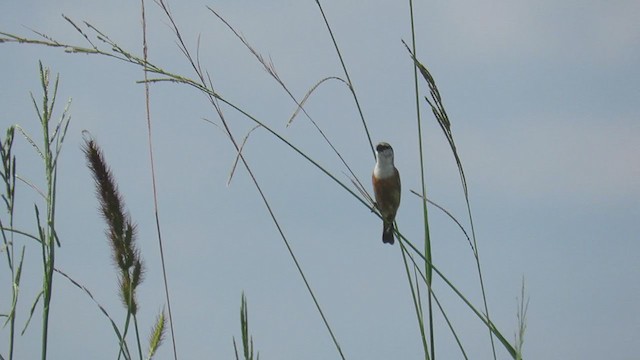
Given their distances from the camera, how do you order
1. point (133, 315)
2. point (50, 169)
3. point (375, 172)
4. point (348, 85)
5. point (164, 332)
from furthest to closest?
point (375, 172), point (348, 85), point (164, 332), point (133, 315), point (50, 169)

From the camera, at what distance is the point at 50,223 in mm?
1845

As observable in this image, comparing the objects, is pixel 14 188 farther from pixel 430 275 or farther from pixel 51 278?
pixel 430 275

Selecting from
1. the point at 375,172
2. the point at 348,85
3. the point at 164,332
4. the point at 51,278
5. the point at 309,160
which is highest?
Result: the point at 375,172

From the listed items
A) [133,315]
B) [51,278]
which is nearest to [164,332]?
[133,315]

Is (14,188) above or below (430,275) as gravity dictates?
above

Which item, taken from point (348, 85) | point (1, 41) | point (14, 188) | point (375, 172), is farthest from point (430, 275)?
point (375, 172)

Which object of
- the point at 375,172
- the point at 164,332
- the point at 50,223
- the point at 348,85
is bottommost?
the point at 164,332

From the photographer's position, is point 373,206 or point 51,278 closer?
point 51,278

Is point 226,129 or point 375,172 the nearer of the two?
point 226,129

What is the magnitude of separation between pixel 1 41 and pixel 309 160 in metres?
0.80

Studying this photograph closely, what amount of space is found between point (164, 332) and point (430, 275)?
2.20 ft

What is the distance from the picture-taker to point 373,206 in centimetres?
236

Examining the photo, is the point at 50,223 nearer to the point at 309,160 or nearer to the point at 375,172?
the point at 309,160

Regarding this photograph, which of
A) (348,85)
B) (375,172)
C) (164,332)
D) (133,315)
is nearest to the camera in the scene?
(133,315)
